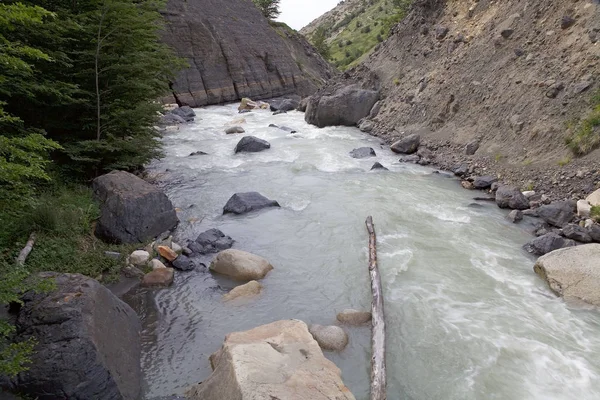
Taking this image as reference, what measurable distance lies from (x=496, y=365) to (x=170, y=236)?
803 cm

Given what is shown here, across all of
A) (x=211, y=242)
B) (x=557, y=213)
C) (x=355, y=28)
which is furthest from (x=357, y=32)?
(x=211, y=242)

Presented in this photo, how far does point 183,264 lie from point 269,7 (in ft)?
183

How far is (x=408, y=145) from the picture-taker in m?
21.0

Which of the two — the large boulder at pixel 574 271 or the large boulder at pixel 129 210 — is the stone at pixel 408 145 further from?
the large boulder at pixel 129 210

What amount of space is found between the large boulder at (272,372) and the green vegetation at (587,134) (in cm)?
1209

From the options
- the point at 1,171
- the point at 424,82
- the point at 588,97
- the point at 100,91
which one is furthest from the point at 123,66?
the point at 424,82

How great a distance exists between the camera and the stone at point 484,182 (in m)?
15.6

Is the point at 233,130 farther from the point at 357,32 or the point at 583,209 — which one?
the point at 357,32

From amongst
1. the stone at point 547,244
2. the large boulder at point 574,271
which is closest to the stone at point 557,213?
the stone at point 547,244

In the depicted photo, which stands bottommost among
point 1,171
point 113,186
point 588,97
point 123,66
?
point 113,186

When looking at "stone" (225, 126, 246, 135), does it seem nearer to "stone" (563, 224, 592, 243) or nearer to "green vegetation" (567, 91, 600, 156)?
"green vegetation" (567, 91, 600, 156)

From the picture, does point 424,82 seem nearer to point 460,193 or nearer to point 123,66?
point 460,193

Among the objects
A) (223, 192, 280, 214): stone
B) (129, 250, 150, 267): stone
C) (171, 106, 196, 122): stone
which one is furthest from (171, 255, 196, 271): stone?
(171, 106, 196, 122): stone

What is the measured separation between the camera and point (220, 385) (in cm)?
577
